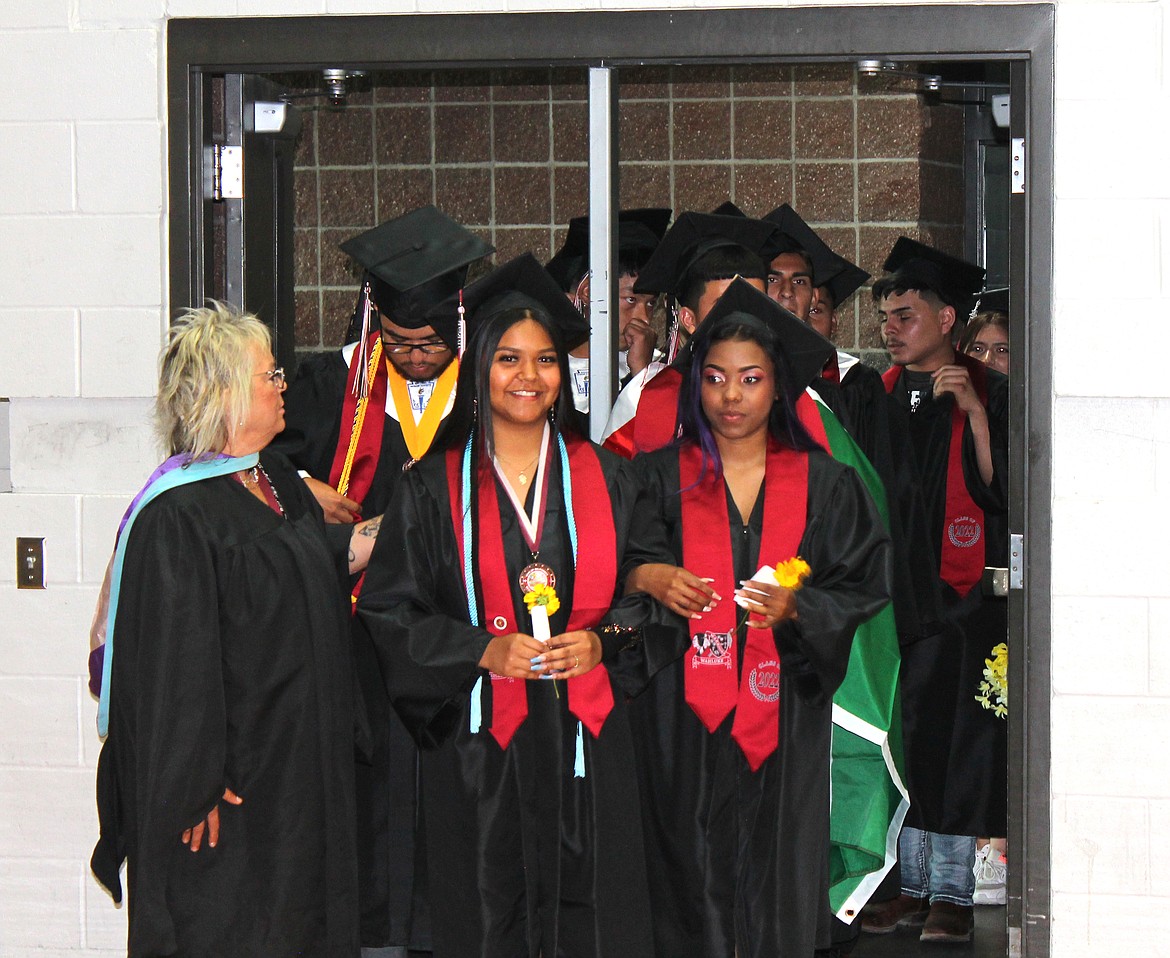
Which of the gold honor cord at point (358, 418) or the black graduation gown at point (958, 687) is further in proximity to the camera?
the black graduation gown at point (958, 687)

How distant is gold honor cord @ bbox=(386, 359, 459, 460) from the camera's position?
390 centimetres

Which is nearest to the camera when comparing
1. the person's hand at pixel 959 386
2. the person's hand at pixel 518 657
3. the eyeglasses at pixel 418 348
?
the person's hand at pixel 518 657

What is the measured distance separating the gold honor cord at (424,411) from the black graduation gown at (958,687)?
56.3 inches

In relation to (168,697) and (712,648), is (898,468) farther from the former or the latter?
(168,697)

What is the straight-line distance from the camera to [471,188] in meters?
6.40

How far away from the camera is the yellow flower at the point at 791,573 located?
3330 millimetres

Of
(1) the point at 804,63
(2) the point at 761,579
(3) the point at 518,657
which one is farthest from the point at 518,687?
(1) the point at 804,63

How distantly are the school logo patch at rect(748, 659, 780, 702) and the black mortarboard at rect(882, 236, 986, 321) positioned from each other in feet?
6.33

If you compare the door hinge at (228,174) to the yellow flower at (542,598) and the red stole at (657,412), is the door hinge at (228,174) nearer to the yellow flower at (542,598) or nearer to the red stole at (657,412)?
the red stole at (657,412)

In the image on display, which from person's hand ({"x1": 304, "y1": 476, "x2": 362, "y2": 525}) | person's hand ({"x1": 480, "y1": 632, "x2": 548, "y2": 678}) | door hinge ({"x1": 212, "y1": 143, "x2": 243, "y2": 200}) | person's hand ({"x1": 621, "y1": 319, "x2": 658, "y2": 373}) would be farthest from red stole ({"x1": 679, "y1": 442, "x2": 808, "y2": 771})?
person's hand ({"x1": 621, "y1": 319, "x2": 658, "y2": 373})

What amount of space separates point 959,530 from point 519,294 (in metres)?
1.90

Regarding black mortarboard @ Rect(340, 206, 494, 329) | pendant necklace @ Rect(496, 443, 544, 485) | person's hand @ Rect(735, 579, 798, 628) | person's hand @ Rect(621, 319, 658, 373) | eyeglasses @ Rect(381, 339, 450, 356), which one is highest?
black mortarboard @ Rect(340, 206, 494, 329)

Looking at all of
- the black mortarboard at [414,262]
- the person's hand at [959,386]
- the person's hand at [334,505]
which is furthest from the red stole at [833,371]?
the person's hand at [334,505]

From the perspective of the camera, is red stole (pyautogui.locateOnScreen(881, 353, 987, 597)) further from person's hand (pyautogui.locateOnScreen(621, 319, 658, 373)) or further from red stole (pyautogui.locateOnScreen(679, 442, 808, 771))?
red stole (pyautogui.locateOnScreen(679, 442, 808, 771))
